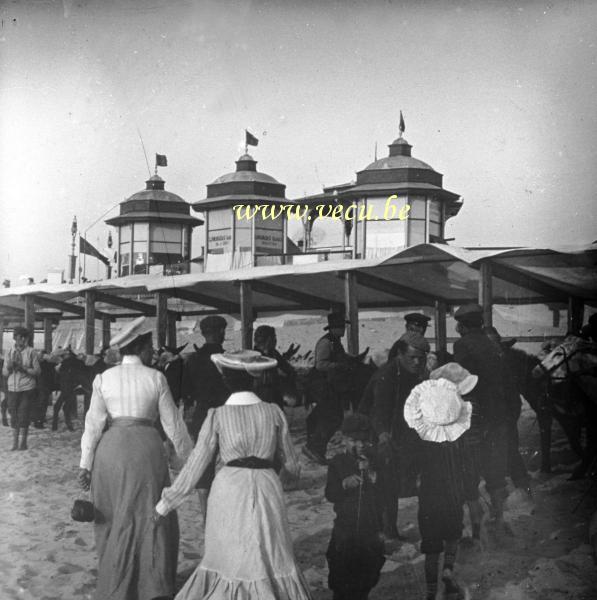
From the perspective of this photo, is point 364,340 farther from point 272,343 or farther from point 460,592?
point 460,592

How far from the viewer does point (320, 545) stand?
14.1 feet

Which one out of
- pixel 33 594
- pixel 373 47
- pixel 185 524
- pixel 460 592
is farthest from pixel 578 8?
pixel 33 594

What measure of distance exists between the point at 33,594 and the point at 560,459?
3611 mm

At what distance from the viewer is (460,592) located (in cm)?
418

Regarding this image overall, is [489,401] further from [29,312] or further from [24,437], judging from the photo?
[29,312]

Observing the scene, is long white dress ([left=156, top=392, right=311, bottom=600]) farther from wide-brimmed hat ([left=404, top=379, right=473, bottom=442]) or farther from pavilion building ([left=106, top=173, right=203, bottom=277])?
pavilion building ([left=106, top=173, right=203, bottom=277])

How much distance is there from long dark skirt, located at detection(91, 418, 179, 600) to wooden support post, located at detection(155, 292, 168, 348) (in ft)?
Answer: 5.79

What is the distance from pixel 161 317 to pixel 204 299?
405 millimetres

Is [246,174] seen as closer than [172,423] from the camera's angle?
No

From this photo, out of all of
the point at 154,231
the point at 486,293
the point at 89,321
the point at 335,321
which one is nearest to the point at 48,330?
the point at 89,321

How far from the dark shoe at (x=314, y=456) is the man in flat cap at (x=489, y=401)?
1071 millimetres

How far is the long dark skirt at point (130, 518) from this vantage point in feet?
12.2

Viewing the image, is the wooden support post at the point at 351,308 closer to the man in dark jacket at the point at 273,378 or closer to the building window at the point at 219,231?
the man in dark jacket at the point at 273,378

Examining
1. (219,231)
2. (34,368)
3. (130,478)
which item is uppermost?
(219,231)
